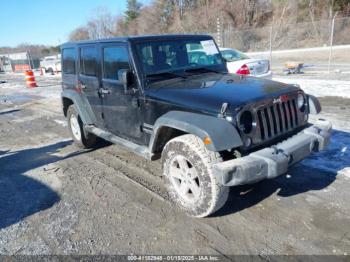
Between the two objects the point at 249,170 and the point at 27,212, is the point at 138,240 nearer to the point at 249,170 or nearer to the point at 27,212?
the point at 249,170

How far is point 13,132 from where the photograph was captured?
8.16 meters

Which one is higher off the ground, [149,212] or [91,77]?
[91,77]

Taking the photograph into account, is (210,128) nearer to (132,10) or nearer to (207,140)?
(207,140)

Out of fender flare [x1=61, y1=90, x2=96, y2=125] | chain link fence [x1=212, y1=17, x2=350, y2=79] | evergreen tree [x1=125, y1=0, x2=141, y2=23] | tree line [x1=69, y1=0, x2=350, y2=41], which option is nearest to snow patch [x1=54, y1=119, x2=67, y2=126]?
fender flare [x1=61, y1=90, x2=96, y2=125]

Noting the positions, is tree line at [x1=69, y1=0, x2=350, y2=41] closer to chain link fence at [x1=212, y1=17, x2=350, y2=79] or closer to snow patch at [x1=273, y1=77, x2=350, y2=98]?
chain link fence at [x1=212, y1=17, x2=350, y2=79]

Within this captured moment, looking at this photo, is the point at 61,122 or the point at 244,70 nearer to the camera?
the point at 61,122

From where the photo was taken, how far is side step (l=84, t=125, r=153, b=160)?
4.08 metres

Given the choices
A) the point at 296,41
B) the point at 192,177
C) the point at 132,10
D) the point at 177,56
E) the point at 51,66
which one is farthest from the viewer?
the point at 132,10

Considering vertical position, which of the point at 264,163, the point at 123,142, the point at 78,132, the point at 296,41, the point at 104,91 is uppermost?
the point at 296,41

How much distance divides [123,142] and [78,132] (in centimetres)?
186

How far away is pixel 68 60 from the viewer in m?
5.98

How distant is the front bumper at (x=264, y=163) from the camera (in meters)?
2.93

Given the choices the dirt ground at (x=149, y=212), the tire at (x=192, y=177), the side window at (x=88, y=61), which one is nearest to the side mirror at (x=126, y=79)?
the tire at (x=192, y=177)

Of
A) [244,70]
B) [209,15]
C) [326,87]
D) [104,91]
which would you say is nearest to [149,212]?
[104,91]
